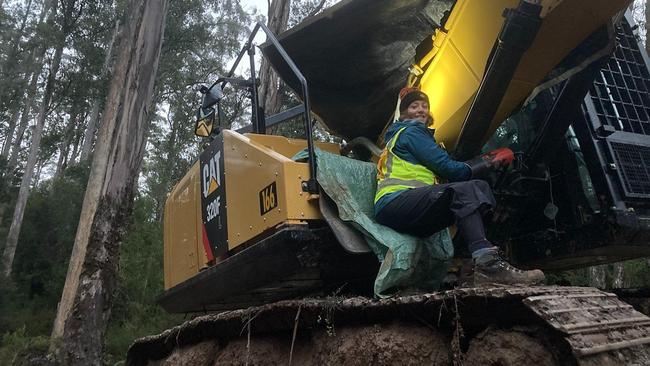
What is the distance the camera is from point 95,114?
1137 inches

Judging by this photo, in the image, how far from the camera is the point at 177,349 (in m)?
4.21

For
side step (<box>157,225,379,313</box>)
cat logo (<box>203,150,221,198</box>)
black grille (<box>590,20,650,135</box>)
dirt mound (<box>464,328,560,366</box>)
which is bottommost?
dirt mound (<box>464,328,560,366</box>)

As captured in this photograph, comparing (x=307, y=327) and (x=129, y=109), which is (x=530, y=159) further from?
(x=129, y=109)

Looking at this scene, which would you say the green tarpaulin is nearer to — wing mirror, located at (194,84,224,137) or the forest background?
wing mirror, located at (194,84,224,137)

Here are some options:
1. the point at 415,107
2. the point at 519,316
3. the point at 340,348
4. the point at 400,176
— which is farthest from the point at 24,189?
the point at 519,316

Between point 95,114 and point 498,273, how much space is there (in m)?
28.8

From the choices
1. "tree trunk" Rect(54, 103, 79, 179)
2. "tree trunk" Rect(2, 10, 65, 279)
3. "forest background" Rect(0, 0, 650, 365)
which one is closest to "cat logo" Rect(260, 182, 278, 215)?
"forest background" Rect(0, 0, 650, 365)

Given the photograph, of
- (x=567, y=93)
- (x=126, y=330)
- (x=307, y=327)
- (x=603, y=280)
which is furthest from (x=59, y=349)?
(x=603, y=280)

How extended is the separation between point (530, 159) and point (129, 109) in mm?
6411

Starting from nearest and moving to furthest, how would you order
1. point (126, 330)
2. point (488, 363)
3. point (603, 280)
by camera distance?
point (488, 363), point (603, 280), point (126, 330)

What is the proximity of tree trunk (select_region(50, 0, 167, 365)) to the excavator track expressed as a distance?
4981 millimetres

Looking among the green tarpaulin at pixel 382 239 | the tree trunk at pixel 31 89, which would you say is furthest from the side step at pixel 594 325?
the tree trunk at pixel 31 89

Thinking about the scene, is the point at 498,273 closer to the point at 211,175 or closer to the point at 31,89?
the point at 211,175

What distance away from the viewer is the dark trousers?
115 inches
